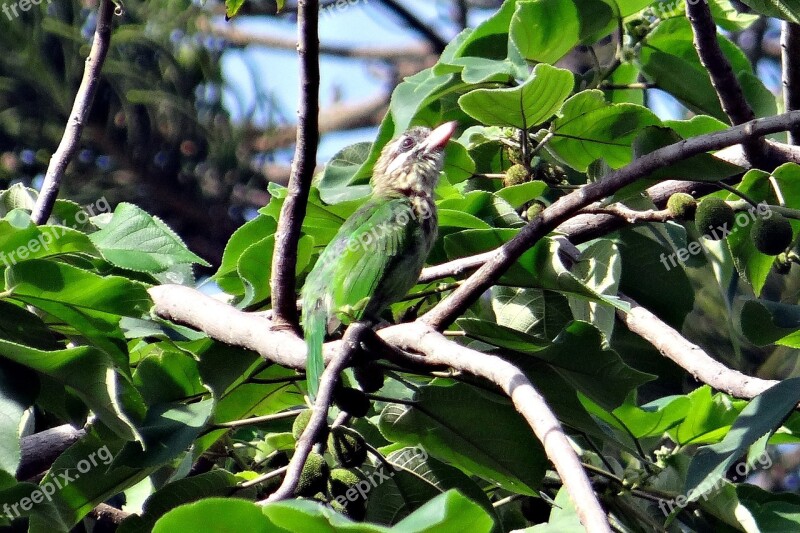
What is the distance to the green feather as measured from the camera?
3207mm

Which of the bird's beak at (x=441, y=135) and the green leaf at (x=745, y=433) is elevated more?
the bird's beak at (x=441, y=135)

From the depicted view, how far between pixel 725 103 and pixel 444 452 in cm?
130

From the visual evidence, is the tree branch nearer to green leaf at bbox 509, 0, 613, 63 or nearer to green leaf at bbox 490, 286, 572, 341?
green leaf at bbox 509, 0, 613, 63

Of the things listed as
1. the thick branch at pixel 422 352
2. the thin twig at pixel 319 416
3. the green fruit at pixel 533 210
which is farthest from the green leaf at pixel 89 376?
the green fruit at pixel 533 210

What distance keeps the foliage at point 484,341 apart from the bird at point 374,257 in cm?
8

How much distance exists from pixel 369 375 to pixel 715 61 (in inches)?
52.8

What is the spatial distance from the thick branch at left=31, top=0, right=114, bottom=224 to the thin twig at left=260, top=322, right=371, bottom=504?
128cm

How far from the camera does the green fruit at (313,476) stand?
2.12m

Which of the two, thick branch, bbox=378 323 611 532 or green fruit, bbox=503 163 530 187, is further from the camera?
green fruit, bbox=503 163 530 187

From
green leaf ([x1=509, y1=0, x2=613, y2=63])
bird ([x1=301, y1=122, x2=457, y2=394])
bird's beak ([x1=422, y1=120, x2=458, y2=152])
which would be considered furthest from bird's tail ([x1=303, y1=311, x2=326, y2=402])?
green leaf ([x1=509, y1=0, x2=613, y2=63])

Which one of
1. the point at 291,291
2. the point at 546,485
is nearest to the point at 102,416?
the point at 291,291

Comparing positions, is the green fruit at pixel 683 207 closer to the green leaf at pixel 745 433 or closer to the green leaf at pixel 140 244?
the green leaf at pixel 745 433

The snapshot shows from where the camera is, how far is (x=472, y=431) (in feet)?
8.36
